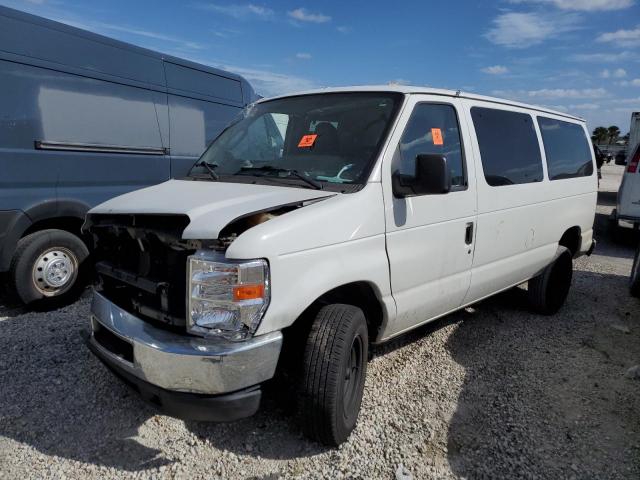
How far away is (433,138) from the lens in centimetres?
337

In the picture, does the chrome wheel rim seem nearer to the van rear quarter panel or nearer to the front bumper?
the front bumper

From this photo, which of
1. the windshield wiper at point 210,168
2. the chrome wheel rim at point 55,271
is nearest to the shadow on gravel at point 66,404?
the chrome wheel rim at point 55,271

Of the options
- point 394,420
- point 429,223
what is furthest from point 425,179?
point 394,420

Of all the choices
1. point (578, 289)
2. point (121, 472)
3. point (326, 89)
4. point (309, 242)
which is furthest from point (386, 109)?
Result: point (578, 289)

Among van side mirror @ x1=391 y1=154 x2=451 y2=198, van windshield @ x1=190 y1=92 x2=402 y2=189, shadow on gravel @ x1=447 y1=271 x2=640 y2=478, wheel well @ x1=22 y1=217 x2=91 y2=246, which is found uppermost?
van windshield @ x1=190 y1=92 x2=402 y2=189

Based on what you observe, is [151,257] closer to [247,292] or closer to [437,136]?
[247,292]

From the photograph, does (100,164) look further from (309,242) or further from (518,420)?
(518,420)

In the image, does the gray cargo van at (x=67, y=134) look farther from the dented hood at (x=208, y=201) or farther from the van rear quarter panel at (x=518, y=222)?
the van rear quarter panel at (x=518, y=222)

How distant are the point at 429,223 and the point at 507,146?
1.37 meters

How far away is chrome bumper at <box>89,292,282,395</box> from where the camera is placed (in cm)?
228

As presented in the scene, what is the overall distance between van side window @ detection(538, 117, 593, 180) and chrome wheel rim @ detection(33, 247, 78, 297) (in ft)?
15.6

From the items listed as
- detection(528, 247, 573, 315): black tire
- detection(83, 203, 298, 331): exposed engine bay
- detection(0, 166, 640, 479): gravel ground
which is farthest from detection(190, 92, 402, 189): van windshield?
detection(528, 247, 573, 315): black tire

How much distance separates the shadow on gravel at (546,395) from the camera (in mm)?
2750

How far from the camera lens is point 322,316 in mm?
2668
